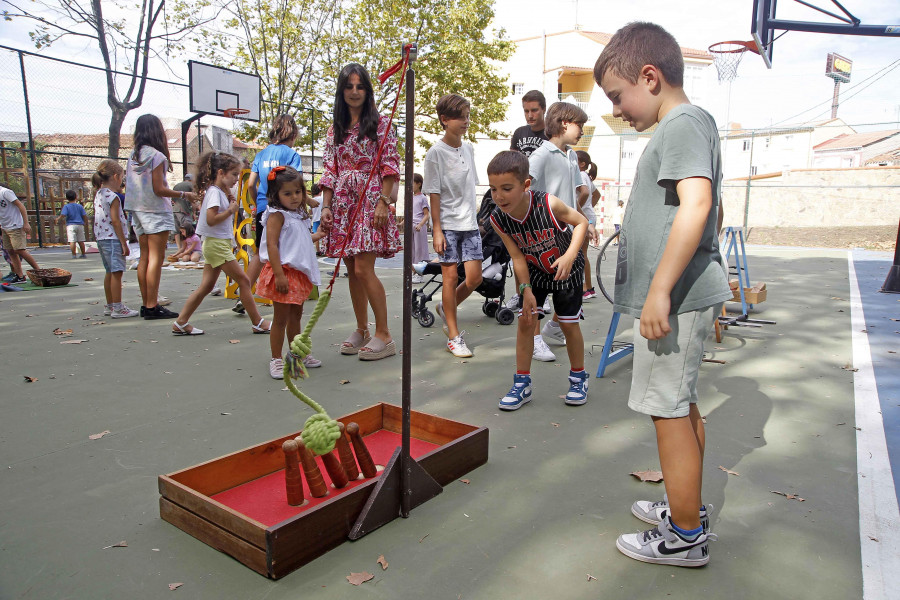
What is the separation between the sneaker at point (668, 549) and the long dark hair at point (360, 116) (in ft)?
11.1

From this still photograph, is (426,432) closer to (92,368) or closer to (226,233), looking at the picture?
(92,368)

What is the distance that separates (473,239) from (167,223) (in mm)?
3169

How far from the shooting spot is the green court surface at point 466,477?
190 centimetres

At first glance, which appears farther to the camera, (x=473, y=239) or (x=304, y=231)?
(x=473, y=239)

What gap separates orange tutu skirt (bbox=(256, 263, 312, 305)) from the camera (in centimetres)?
402

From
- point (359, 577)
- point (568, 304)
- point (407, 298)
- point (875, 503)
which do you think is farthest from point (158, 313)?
point (875, 503)

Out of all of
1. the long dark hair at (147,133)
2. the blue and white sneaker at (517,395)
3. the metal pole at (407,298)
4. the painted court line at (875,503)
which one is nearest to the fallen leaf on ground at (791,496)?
the painted court line at (875,503)

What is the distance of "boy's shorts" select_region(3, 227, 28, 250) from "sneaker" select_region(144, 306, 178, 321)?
3.83m

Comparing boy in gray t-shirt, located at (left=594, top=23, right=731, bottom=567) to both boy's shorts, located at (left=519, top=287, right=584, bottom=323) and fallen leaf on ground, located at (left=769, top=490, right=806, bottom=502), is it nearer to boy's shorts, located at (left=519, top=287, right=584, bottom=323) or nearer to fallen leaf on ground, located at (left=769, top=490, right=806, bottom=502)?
fallen leaf on ground, located at (left=769, top=490, right=806, bottom=502)

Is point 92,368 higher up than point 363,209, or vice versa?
point 363,209

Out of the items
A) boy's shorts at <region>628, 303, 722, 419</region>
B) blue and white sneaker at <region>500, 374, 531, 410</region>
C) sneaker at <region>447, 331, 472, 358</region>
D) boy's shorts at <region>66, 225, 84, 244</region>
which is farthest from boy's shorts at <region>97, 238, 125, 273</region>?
boy's shorts at <region>66, 225, 84, 244</region>

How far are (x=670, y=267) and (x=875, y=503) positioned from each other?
5.00 feet

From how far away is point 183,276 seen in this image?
958 cm

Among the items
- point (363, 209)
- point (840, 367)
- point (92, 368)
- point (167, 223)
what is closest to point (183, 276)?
point (167, 223)
